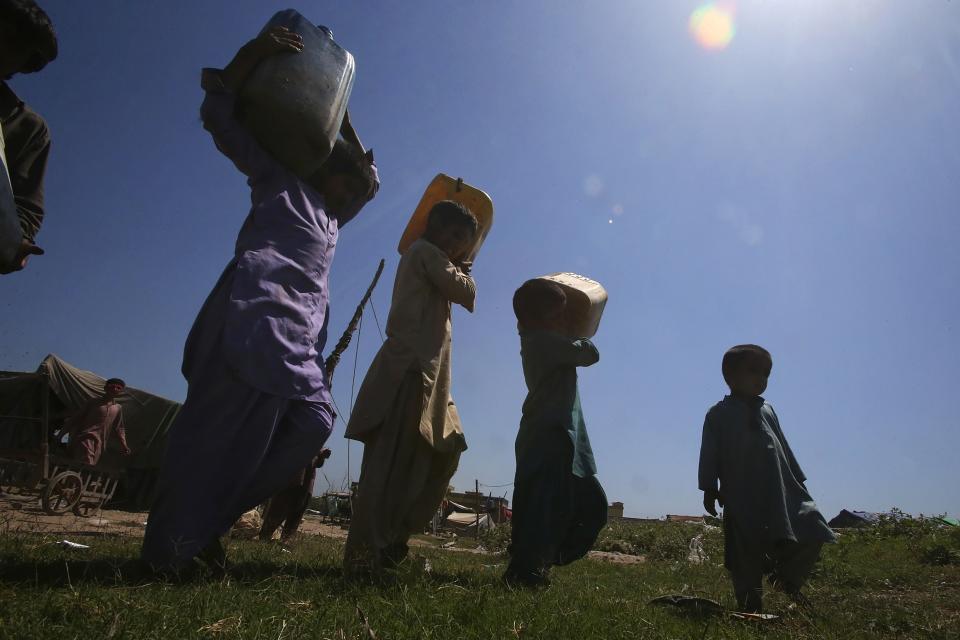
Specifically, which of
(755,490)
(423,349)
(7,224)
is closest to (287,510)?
(423,349)

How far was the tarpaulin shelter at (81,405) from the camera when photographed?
43.5 feet

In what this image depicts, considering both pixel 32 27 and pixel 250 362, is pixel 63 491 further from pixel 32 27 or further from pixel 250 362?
pixel 32 27

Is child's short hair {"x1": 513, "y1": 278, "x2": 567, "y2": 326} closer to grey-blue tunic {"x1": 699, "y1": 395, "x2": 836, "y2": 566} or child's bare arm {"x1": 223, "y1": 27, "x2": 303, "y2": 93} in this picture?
grey-blue tunic {"x1": 699, "y1": 395, "x2": 836, "y2": 566}

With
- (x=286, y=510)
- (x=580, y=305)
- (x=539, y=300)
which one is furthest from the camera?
(x=286, y=510)

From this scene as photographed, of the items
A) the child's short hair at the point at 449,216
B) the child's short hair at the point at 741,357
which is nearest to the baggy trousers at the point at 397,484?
the child's short hair at the point at 449,216

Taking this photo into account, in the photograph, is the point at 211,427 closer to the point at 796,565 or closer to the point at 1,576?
the point at 1,576

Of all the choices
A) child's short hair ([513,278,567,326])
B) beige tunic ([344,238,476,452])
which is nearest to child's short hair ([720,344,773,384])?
child's short hair ([513,278,567,326])

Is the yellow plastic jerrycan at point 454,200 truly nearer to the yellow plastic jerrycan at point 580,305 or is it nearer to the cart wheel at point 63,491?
the yellow plastic jerrycan at point 580,305

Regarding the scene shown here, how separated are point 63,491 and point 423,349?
23.7 feet

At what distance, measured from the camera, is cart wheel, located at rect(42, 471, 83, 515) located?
24.9 ft

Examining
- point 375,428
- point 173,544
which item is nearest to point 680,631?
point 375,428

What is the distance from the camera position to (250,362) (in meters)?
Answer: 2.75

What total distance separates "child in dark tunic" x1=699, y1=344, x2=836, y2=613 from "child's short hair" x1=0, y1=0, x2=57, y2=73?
13.5 feet

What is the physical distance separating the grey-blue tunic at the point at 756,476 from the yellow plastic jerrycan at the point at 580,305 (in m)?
1.07
